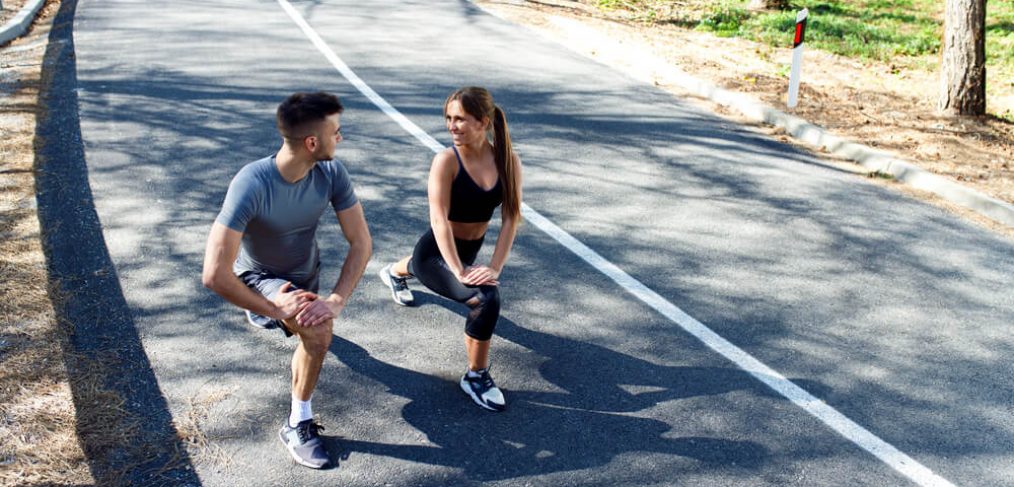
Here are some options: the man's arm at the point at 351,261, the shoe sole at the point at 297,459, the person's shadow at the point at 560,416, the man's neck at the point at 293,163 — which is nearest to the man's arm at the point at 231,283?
the man's arm at the point at 351,261

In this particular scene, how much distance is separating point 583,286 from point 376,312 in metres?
1.41

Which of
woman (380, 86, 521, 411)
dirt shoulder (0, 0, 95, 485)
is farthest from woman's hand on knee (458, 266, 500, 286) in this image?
dirt shoulder (0, 0, 95, 485)

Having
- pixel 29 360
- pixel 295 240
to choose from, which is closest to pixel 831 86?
pixel 295 240

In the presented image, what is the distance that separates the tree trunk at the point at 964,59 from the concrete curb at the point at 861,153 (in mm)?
1977

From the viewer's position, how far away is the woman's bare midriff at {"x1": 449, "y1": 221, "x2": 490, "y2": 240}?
4.91m

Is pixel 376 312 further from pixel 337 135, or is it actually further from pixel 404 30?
pixel 404 30

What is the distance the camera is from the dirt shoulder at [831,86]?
352 inches

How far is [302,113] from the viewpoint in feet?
12.9

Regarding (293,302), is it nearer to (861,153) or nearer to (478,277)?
(478,277)

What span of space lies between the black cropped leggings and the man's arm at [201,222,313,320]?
Result: 885mm

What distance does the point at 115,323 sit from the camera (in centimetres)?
529

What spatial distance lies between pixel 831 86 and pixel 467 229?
866 cm

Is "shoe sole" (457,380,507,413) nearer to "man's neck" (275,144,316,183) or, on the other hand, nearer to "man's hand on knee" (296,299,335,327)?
"man's hand on knee" (296,299,335,327)

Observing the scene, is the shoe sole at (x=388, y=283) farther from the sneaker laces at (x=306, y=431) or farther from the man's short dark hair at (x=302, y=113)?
the man's short dark hair at (x=302, y=113)
